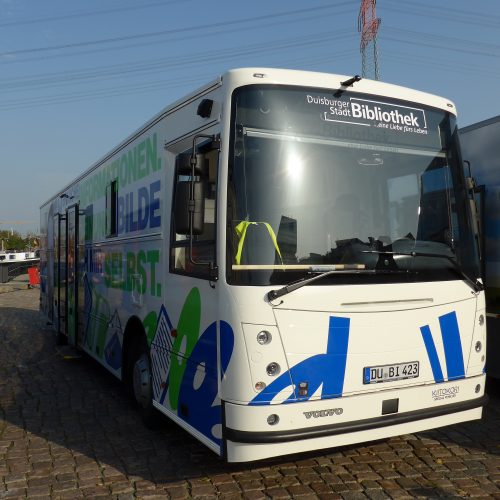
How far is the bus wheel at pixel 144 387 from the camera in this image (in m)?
5.54

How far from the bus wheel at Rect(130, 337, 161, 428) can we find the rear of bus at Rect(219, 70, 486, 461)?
187 cm

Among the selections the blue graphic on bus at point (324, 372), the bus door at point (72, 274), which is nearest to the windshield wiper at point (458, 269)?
the blue graphic on bus at point (324, 372)

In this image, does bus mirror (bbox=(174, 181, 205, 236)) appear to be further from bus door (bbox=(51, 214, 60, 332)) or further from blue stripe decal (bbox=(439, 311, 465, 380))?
bus door (bbox=(51, 214, 60, 332))

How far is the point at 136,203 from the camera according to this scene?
605cm

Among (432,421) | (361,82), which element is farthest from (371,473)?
(361,82)

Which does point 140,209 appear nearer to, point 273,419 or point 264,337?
point 264,337

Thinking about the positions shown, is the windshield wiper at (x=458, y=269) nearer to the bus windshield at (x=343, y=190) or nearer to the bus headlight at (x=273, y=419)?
the bus windshield at (x=343, y=190)

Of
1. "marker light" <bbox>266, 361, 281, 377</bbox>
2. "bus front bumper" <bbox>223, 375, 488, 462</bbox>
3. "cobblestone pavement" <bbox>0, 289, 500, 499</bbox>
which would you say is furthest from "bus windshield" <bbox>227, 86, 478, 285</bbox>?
"cobblestone pavement" <bbox>0, 289, 500, 499</bbox>

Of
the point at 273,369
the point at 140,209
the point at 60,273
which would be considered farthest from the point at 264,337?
the point at 60,273

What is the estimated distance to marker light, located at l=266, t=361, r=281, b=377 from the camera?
3828 mm

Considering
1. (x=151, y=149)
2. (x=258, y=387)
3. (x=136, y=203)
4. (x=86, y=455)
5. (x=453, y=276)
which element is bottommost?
(x=86, y=455)

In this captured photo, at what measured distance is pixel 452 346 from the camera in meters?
4.50

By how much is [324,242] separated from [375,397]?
1.19 metres

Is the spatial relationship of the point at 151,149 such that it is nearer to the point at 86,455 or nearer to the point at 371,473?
the point at 86,455
